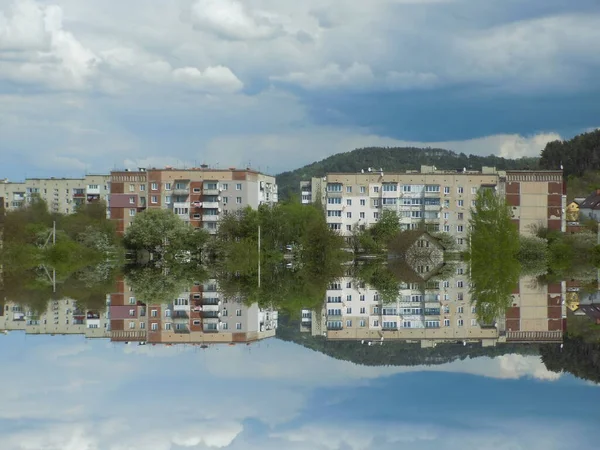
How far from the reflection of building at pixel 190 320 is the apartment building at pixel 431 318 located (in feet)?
5.26

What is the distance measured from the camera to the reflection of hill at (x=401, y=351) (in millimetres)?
17094

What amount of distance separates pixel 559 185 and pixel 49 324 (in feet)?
281

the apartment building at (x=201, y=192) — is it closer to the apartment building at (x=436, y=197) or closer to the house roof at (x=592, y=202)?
the apartment building at (x=436, y=197)

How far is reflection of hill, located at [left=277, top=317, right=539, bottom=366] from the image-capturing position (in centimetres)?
1709

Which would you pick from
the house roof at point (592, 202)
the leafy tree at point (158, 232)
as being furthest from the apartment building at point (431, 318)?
the house roof at point (592, 202)

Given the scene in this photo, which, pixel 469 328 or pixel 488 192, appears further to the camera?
pixel 488 192

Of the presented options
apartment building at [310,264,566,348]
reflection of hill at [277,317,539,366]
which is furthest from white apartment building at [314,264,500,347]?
reflection of hill at [277,317,539,366]

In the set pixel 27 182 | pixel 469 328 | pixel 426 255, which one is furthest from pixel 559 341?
pixel 27 182

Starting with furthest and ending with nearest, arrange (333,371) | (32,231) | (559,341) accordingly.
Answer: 1. (32,231)
2. (559,341)
3. (333,371)

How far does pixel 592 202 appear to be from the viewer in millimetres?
128875

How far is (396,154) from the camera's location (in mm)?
170875

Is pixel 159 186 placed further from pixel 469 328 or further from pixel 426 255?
→ pixel 469 328

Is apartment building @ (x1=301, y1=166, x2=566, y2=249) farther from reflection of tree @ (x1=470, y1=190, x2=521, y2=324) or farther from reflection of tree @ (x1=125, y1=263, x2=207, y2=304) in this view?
reflection of tree @ (x1=125, y1=263, x2=207, y2=304)

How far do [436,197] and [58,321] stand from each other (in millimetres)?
80678
